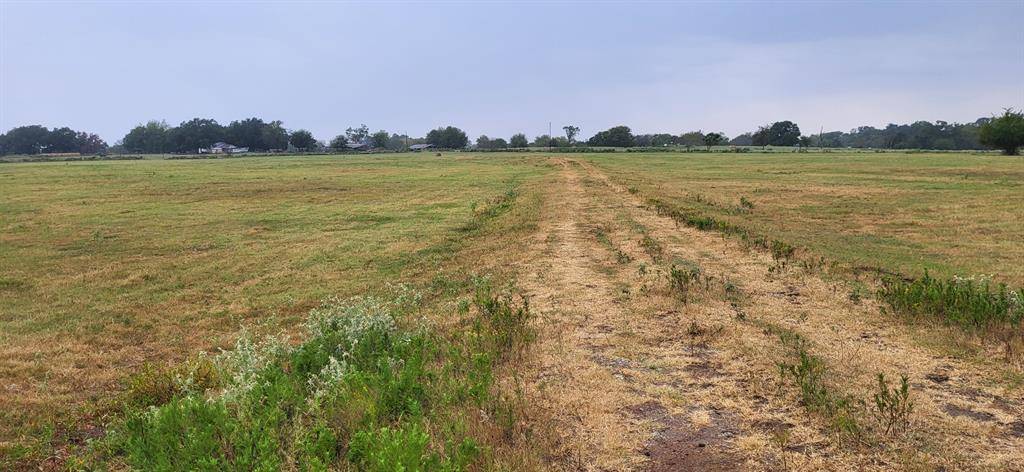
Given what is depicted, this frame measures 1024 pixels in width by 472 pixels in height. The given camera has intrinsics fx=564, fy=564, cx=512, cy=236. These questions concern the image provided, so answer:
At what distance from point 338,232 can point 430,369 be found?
14.8 meters

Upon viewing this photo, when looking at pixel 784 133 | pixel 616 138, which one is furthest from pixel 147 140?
pixel 784 133

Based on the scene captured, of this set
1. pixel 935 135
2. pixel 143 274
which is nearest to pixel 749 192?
pixel 143 274

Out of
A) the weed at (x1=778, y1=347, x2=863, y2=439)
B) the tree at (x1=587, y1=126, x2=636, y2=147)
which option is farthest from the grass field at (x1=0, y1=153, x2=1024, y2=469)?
the tree at (x1=587, y1=126, x2=636, y2=147)

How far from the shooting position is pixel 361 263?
574 inches

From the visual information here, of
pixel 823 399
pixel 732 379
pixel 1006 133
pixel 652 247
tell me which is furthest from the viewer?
pixel 1006 133

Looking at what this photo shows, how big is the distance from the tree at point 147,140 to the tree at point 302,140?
33920mm

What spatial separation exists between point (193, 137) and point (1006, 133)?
177 meters

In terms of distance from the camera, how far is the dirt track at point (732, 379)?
14.0ft

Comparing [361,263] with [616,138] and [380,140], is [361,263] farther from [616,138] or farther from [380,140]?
[380,140]

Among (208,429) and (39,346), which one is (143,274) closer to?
(39,346)

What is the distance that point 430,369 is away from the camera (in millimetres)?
6066

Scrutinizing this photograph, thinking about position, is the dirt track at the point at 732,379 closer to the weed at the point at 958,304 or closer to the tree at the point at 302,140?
the weed at the point at 958,304

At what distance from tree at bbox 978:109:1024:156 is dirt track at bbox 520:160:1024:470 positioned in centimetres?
9847

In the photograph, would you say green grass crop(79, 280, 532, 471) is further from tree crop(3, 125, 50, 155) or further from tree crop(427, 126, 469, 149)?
tree crop(3, 125, 50, 155)
